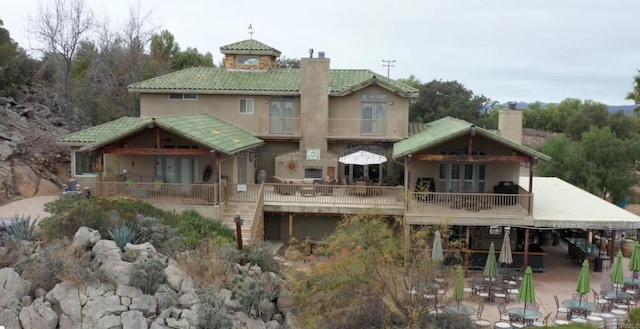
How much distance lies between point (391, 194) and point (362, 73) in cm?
1015

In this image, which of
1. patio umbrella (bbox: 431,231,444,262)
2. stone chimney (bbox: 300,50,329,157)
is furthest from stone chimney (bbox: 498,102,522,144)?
patio umbrella (bbox: 431,231,444,262)

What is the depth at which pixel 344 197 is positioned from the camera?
26.0 meters

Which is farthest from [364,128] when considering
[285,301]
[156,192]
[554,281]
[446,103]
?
[446,103]

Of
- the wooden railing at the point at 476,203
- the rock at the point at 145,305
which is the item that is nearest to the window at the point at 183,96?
the wooden railing at the point at 476,203

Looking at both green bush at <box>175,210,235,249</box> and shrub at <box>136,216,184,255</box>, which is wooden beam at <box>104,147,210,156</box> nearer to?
green bush at <box>175,210,235,249</box>

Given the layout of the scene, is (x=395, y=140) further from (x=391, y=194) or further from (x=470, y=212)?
(x=470, y=212)

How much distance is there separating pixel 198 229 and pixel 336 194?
6945 mm

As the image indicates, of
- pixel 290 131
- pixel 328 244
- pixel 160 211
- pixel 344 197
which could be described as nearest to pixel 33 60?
pixel 290 131

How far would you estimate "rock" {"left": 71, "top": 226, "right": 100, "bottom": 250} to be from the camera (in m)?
19.0

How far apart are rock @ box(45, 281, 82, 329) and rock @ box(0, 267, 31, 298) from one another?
72 cm

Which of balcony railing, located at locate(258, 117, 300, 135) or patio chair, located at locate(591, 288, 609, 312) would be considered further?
balcony railing, located at locate(258, 117, 300, 135)

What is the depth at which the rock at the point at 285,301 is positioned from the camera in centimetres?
1867

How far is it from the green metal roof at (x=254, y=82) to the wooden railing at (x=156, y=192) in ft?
25.4

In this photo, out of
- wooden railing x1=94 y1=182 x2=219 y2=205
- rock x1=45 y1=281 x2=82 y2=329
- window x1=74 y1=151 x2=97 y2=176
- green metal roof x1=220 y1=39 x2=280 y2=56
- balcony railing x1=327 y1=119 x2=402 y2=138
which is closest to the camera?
rock x1=45 y1=281 x2=82 y2=329
